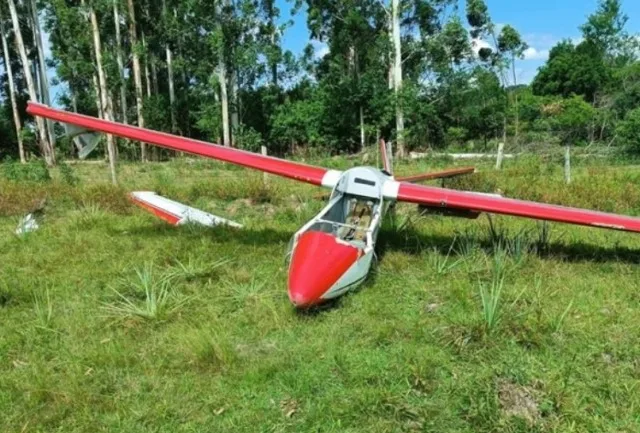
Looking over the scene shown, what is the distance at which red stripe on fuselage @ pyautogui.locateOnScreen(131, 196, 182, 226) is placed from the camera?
8891 mm

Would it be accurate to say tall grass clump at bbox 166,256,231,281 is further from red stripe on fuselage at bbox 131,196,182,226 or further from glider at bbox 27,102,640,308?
red stripe on fuselage at bbox 131,196,182,226

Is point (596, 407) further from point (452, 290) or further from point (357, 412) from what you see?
point (452, 290)

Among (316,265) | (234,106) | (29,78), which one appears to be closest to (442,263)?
(316,265)

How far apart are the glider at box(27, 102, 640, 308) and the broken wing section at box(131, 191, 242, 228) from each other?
Result: 0.02 metres

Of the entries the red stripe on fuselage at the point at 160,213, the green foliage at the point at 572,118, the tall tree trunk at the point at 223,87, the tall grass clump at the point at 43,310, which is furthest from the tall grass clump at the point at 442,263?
the green foliage at the point at 572,118

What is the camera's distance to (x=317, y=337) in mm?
4621

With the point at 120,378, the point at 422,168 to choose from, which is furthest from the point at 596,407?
the point at 422,168

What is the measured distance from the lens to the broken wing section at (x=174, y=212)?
860cm

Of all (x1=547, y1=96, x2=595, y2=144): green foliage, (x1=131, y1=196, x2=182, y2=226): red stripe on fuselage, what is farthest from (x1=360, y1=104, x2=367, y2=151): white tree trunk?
(x1=131, y1=196, x2=182, y2=226): red stripe on fuselage

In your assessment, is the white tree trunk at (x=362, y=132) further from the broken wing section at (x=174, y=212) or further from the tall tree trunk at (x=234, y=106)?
the broken wing section at (x=174, y=212)

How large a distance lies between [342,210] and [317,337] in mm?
2458

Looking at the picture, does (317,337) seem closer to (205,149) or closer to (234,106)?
(205,149)

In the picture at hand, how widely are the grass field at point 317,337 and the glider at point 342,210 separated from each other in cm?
37

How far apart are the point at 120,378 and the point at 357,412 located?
1.90 metres
